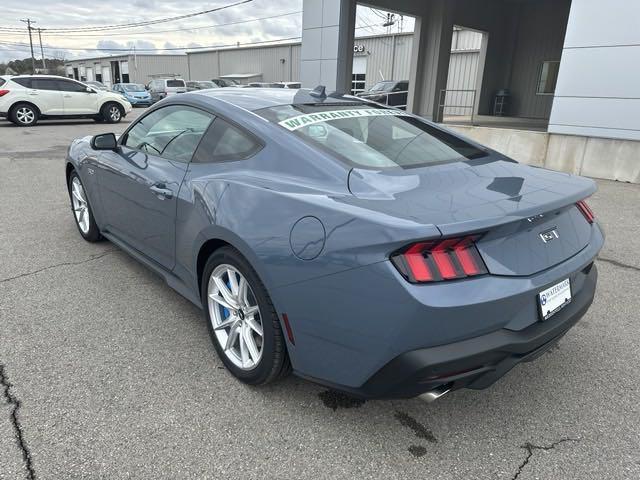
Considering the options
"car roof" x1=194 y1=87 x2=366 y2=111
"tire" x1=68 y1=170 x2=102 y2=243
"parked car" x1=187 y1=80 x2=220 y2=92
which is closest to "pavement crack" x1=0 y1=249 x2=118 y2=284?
"tire" x1=68 y1=170 x2=102 y2=243

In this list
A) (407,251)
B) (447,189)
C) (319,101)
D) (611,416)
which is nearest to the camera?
(407,251)

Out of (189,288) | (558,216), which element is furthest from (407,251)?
(189,288)

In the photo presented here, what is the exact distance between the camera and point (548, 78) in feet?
56.2

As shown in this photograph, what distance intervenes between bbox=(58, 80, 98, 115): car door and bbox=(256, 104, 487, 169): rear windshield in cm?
1640

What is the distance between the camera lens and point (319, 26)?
12.8m

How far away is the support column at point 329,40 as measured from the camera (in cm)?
1240

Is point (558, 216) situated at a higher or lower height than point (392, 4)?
lower

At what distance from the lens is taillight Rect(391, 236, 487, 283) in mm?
1766

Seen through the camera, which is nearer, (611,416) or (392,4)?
(611,416)

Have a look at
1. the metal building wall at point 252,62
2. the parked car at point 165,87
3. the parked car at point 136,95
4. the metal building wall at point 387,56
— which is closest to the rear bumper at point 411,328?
the metal building wall at point 387,56

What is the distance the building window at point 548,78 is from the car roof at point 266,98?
53.5 feet

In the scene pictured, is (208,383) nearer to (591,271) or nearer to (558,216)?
(558,216)

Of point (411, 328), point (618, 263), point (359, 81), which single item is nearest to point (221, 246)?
point (411, 328)

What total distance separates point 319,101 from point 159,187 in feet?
3.80
